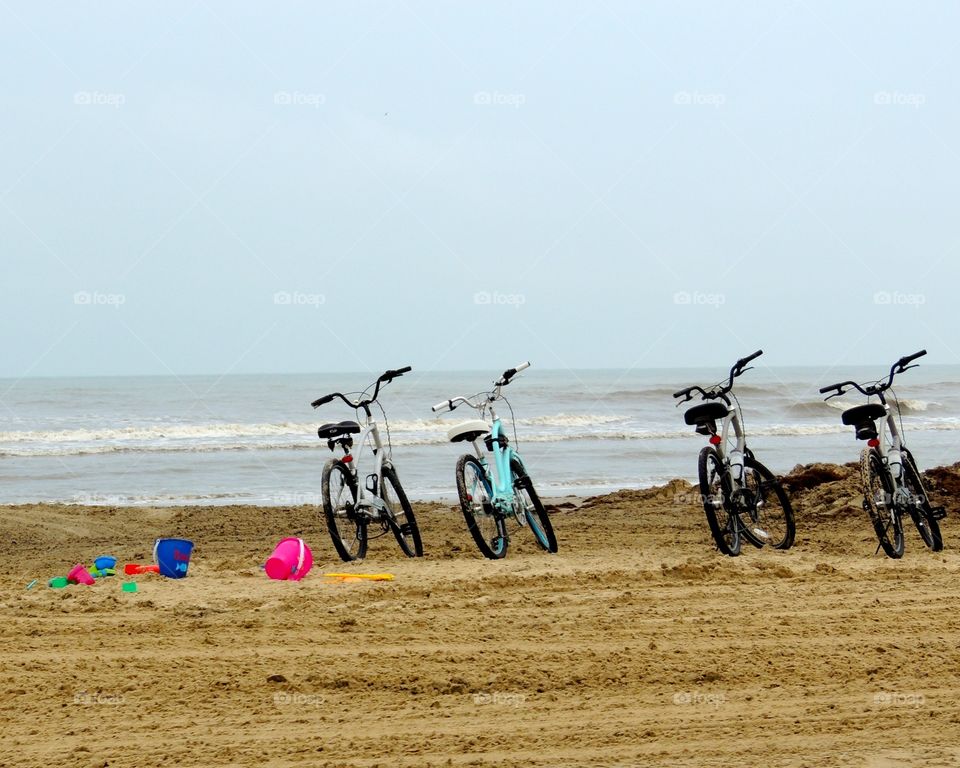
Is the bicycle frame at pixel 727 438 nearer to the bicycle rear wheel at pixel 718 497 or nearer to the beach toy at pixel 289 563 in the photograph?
the bicycle rear wheel at pixel 718 497

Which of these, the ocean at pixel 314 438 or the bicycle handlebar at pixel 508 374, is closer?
the bicycle handlebar at pixel 508 374

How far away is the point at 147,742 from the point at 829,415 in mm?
29488

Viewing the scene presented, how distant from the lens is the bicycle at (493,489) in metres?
7.36

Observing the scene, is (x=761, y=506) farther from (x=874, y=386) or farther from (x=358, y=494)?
(x=358, y=494)

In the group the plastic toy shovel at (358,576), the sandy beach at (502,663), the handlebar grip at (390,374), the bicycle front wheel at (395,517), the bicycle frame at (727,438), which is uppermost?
the handlebar grip at (390,374)

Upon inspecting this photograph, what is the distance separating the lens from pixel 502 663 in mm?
4512

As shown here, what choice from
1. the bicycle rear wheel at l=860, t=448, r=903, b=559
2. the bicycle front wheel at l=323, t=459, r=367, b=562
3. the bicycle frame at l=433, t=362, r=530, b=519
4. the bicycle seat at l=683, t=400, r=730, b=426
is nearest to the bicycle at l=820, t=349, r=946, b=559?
the bicycle rear wheel at l=860, t=448, r=903, b=559

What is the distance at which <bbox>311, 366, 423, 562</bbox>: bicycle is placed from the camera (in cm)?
736

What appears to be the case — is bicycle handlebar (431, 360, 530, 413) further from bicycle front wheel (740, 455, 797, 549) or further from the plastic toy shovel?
bicycle front wheel (740, 455, 797, 549)

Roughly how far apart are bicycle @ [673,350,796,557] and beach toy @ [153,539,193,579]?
3.57 metres

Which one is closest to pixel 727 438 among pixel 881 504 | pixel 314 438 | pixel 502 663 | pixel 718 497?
pixel 718 497

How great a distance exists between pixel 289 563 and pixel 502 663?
257 cm

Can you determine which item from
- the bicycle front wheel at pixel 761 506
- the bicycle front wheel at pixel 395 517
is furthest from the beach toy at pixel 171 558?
the bicycle front wheel at pixel 761 506

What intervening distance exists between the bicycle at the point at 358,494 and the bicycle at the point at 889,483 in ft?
10.5
